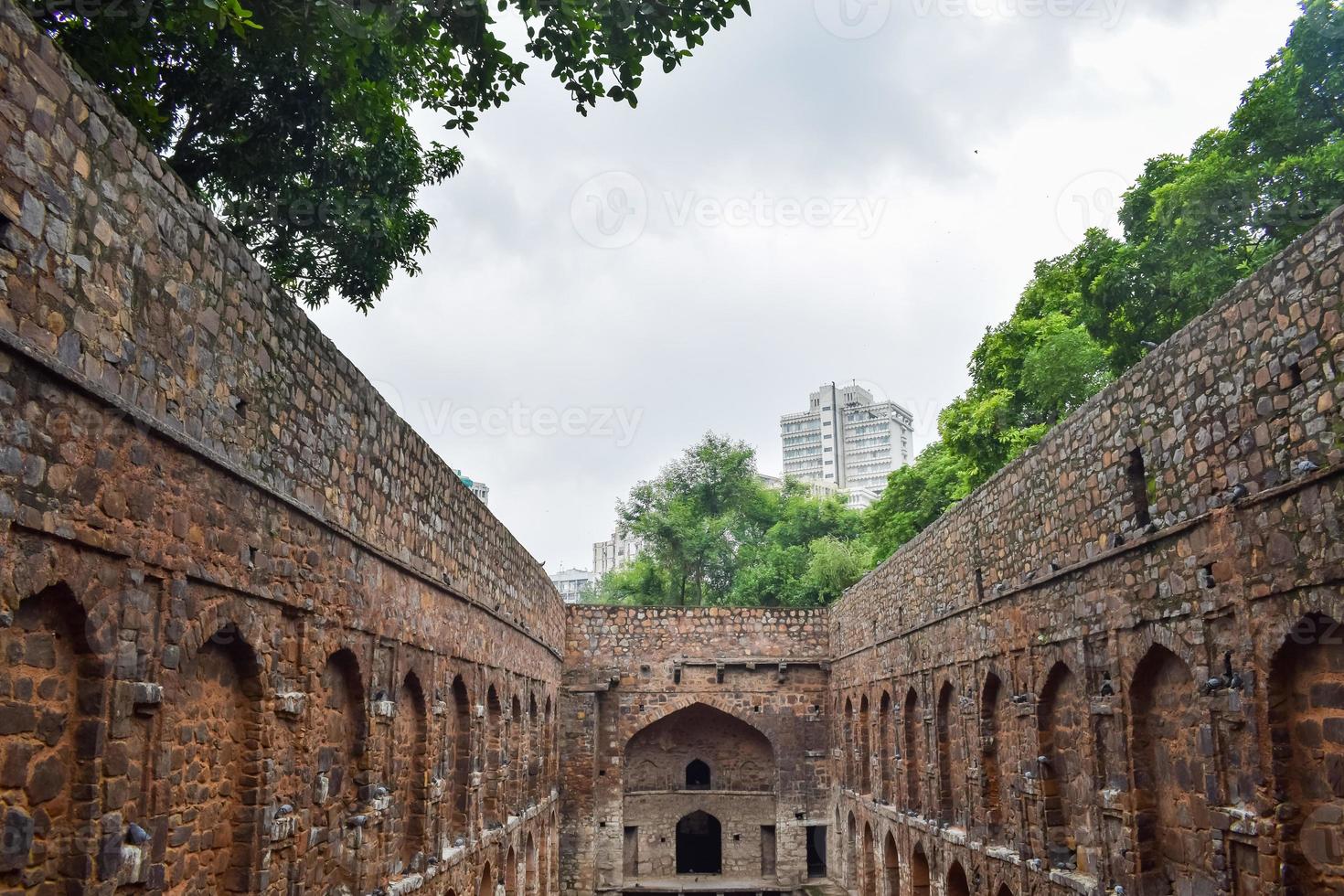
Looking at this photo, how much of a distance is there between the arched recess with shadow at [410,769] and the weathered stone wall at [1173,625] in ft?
18.5

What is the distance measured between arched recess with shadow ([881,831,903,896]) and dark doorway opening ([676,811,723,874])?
955cm

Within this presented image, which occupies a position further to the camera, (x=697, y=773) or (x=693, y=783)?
(x=697, y=773)

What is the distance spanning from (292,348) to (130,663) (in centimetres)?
255

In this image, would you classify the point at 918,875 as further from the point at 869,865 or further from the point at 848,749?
the point at 848,749

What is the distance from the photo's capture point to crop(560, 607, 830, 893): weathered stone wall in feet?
75.3

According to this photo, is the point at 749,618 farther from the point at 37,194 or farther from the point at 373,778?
the point at 37,194

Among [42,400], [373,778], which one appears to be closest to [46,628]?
[42,400]

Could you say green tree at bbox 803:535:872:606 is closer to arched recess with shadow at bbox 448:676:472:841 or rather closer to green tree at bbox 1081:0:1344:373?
green tree at bbox 1081:0:1344:373

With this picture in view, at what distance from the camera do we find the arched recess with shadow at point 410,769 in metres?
9.49

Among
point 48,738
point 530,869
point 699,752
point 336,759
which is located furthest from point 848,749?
point 48,738

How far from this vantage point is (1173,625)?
23.8ft

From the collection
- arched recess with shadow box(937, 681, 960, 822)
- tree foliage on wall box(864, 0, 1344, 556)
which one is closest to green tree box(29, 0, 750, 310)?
tree foliage on wall box(864, 0, 1344, 556)

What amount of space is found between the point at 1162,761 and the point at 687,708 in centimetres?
1763

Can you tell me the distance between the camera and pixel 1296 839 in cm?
593
